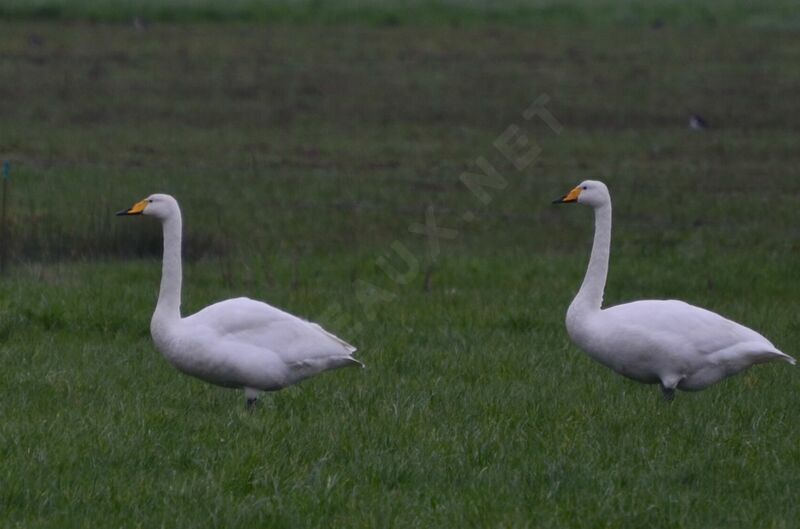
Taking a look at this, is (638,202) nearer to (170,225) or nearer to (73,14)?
(170,225)

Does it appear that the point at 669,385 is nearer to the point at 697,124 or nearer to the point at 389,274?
the point at 389,274

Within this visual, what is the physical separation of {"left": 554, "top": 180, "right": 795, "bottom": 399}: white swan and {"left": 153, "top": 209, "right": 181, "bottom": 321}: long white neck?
2.27 m

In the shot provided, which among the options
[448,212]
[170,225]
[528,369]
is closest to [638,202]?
[448,212]

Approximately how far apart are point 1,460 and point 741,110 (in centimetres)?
2524

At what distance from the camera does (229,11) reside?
42.6 m

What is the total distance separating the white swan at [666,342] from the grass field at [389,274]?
0.22 metres

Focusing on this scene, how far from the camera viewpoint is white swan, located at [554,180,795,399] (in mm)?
8250

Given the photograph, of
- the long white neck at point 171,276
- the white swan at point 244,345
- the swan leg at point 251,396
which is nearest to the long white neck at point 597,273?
the white swan at point 244,345

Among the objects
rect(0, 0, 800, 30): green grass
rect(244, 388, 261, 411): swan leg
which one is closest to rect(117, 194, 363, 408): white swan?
rect(244, 388, 261, 411): swan leg

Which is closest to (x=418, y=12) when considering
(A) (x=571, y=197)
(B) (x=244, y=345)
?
(A) (x=571, y=197)

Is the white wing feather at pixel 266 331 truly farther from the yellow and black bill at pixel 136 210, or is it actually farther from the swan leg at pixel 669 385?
the swan leg at pixel 669 385

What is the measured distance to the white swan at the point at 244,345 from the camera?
7.86 metres

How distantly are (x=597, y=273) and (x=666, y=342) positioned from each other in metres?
0.76

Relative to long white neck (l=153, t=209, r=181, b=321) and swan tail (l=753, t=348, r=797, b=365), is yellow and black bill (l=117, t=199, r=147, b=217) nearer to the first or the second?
long white neck (l=153, t=209, r=181, b=321)
